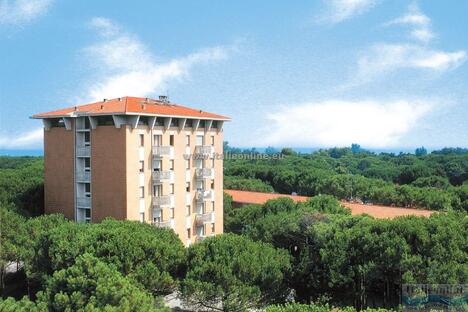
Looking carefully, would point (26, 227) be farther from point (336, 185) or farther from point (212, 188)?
A: point (336, 185)

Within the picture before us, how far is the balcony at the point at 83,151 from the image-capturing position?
36.6m

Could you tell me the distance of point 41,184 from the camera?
4219 centimetres

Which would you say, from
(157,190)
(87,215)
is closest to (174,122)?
(157,190)

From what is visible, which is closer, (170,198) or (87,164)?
(87,164)

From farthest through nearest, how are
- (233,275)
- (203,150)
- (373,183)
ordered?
(373,183)
(203,150)
(233,275)

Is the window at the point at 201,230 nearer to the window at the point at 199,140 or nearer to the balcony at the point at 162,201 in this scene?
the balcony at the point at 162,201

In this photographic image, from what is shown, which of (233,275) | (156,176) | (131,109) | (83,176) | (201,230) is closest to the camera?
(233,275)

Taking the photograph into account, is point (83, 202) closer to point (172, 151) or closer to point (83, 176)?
point (83, 176)

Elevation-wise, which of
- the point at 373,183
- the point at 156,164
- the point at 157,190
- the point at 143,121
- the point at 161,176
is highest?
the point at 143,121

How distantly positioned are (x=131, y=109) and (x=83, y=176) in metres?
6.47

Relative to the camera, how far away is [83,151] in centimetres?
3675

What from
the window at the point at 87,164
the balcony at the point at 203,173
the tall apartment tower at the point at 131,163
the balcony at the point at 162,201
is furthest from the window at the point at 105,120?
the balcony at the point at 203,173

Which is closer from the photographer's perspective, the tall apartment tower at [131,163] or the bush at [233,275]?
the bush at [233,275]

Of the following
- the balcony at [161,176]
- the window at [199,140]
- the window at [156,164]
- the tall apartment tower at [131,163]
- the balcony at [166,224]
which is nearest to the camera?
the tall apartment tower at [131,163]
